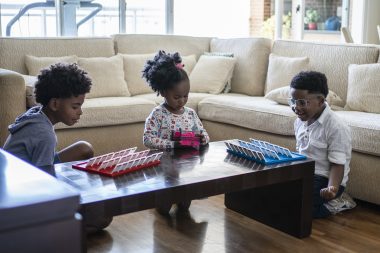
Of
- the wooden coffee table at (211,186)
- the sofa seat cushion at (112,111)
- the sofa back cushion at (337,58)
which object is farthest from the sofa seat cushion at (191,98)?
the wooden coffee table at (211,186)

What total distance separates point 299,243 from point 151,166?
810 millimetres

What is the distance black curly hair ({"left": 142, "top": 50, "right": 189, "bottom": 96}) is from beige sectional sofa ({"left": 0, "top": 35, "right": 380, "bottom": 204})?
0.85 metres

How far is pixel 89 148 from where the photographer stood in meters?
2.80

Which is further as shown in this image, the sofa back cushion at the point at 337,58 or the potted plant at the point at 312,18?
the potted plant at the point at 312,18

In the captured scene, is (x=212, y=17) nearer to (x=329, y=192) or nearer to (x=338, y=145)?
(x=338, y=145)

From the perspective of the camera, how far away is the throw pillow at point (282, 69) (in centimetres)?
400

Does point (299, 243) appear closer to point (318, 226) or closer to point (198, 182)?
point (318, 226)

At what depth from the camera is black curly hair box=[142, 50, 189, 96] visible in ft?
9.50

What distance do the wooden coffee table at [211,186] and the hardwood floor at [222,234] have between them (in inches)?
3.4

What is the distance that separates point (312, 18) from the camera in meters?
8.52

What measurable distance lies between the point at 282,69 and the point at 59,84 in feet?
7.20

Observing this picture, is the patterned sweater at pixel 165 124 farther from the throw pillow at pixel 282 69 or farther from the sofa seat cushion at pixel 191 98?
the throw pillow at pixel 282 69

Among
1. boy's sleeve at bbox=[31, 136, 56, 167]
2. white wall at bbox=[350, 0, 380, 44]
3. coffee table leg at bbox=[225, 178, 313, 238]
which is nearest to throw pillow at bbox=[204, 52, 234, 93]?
coffee table leg at bbox=[225, 178, 313, 238]

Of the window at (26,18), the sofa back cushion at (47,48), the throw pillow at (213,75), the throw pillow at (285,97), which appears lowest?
the throw pillow at (285,97)
